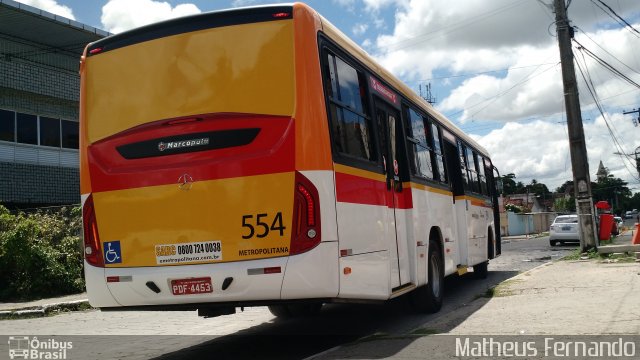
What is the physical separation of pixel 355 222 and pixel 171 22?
2770 millimetres

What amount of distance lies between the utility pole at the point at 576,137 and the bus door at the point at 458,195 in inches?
319

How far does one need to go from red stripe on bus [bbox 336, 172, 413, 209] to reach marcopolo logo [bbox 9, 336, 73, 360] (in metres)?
4.22

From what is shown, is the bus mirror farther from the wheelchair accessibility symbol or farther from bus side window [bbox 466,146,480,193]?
the wheelchair accessibility symbol

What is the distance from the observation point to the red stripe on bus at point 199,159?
569 cm

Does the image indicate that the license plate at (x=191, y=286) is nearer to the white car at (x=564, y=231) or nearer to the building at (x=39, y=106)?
the building at (x=39, y=106)

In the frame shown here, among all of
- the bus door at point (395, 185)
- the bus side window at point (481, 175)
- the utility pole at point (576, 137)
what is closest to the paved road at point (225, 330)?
the bus door at point (395, 185)

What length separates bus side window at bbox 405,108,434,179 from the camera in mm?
8555

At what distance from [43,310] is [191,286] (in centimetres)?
737

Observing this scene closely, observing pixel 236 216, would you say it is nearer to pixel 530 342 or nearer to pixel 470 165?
pixel 530 342

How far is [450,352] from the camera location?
6.00 metres

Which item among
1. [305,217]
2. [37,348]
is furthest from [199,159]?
[37,348]

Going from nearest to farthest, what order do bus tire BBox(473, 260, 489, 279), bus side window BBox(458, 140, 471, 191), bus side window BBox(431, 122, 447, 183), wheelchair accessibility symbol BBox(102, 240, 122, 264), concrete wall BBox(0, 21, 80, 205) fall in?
wheelchair accessibility symbol BBox(102, 240, 122, 264) → bus side window BBox(431, 122, 447, 183) → bus side window BBox(458, 140, 471, 191) → bus tire BBox(473, 260, 489, 279) → concrete wall BBox(0, 21, 80, 205)

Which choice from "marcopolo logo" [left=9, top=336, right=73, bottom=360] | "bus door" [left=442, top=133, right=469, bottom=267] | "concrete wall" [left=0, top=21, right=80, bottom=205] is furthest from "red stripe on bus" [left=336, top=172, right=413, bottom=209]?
"concrete wall" [left=0, top=21, right=80, bottom=205]

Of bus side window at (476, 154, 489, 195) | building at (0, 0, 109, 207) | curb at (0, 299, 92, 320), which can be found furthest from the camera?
building at (0, 0, 109, 207)
